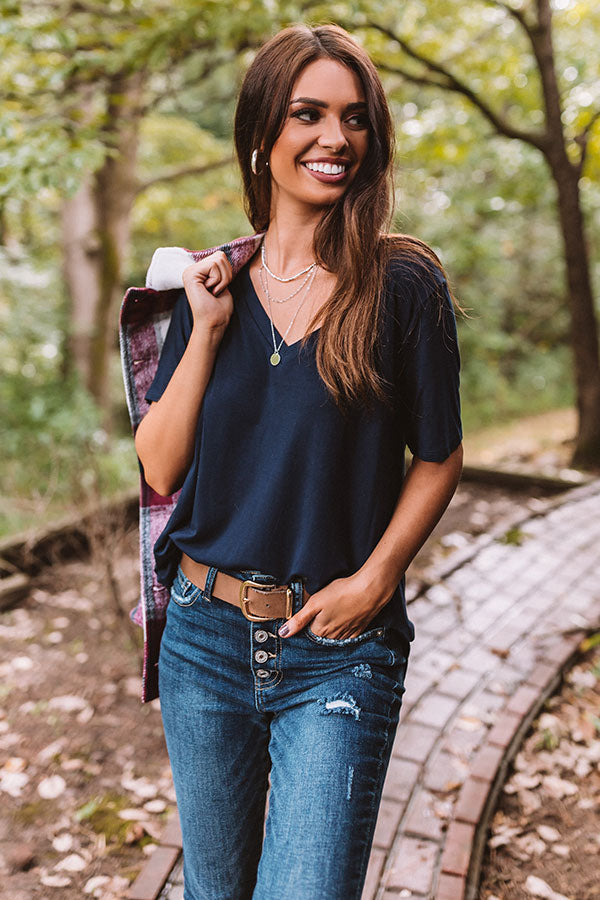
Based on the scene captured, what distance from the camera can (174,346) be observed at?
1.83m

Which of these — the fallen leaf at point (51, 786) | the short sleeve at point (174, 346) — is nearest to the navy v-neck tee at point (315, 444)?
the short sleeve at point (174, 346)

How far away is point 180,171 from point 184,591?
29.0ft

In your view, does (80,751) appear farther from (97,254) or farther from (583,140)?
(583,140)

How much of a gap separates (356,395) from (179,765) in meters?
0.92

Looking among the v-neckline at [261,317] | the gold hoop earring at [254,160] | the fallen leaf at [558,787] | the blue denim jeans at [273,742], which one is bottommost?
the fallen leaf at [558,787]

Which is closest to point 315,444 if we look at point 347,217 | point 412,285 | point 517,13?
point 412,285

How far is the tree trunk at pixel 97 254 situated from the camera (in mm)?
8703

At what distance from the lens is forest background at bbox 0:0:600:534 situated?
17.4ft

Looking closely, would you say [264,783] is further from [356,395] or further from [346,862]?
[356,395]

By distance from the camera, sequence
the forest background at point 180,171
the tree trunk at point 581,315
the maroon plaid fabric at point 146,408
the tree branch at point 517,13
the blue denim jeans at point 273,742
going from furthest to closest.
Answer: the tree trunk at point 581,315, the tree branch at point 517,13, the forest background at point 180,171, the maroon plaid fabric at point 146,408, the blue denim jeans at point 273,742

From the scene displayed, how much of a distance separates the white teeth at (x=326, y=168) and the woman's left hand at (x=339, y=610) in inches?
35.5

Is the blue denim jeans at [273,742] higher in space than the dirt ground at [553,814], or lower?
higher

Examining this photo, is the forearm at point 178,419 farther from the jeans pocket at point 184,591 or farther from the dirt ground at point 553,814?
the dirt ground at point 553,814

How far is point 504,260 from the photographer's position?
13.5 m
